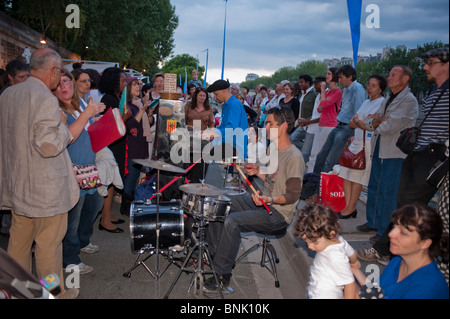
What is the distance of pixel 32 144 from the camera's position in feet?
10.1

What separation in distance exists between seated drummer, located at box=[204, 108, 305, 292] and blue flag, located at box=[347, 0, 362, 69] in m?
2.64

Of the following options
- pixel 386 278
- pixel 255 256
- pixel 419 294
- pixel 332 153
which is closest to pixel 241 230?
pixel 255 256

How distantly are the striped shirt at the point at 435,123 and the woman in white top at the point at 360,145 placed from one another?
175 cm

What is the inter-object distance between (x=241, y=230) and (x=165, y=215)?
92 centimetres

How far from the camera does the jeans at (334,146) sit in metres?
6.54

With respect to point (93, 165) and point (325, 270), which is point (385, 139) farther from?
point (93, 165)

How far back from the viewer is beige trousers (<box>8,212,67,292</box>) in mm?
3342

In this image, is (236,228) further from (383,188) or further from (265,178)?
(383,188)

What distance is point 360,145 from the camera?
5.64 metres

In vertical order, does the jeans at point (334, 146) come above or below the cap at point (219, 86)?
below

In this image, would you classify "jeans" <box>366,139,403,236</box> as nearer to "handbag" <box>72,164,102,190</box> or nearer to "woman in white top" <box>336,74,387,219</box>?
"woman in white top" <box>336,74,387,219</box>

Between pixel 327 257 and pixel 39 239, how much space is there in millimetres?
2406

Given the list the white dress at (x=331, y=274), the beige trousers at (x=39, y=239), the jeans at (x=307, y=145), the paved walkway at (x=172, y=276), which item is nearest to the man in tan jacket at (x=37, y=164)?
the beige trousers at (x=39, y=239)

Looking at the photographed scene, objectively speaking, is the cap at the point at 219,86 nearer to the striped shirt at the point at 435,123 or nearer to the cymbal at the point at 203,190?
the cymbal at the point at 203,190
